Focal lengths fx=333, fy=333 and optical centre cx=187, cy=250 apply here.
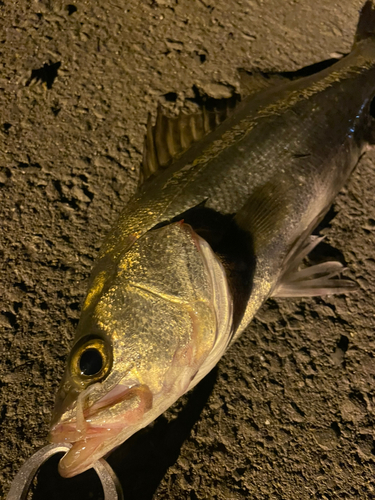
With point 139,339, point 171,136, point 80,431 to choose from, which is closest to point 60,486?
point 80,431

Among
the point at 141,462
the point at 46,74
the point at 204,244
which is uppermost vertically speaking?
the point at 46,74

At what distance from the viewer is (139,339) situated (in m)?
1.52

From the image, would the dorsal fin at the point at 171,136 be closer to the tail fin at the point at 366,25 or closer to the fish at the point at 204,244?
the fish at the point at 204,244

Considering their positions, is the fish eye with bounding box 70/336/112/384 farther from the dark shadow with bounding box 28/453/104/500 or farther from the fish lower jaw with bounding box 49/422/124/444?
the dark shadow with bounding box 28/453/104/500

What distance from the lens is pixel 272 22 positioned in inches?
129

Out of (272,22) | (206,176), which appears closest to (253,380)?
(206,176)

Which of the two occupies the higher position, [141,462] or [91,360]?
[91,360]

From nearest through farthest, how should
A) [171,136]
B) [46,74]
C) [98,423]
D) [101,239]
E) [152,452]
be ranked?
[98,423] → [152,452] → [171,136] → [101,239] → [46,74]

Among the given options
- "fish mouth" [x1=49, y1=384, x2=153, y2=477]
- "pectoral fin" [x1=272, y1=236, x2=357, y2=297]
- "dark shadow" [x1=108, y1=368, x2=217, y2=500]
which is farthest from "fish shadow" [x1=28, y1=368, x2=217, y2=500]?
"pectoral fin" [x1=272, y1=236, x2=357, y2=297]

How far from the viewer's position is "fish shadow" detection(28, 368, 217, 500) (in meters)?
1.97

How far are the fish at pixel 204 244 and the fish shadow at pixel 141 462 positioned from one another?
1.70 feet

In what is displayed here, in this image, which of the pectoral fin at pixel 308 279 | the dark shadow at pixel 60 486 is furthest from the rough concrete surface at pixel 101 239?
the pectoral fin at pixel 308 279

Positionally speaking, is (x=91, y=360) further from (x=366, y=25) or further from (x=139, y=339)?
(x=366, y=25)

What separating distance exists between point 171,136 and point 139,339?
4.47 feet
